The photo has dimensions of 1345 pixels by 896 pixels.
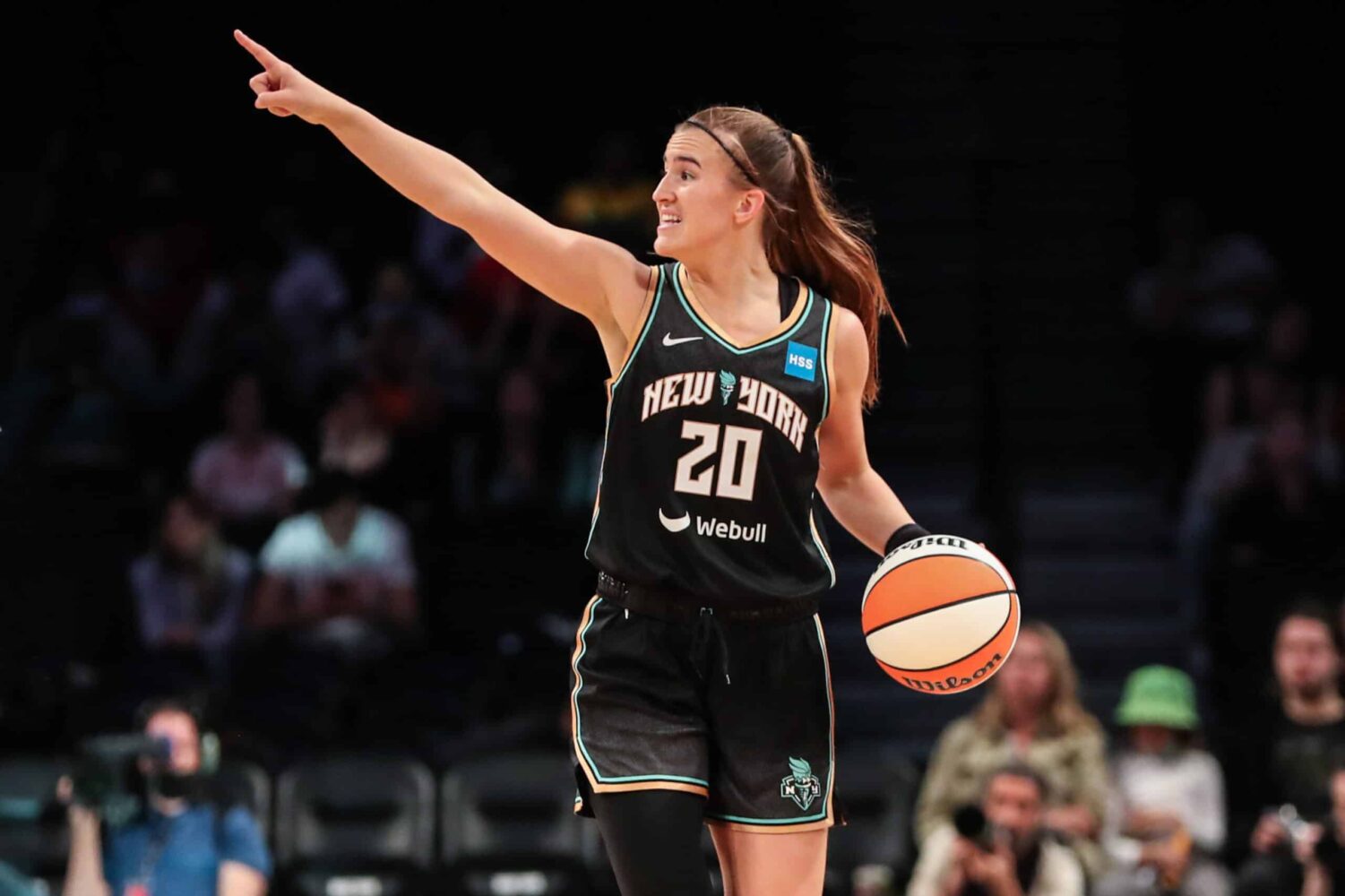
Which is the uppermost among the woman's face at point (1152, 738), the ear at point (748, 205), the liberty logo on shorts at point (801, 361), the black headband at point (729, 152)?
the black headband at point (729, 152)

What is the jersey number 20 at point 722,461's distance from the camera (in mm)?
4152

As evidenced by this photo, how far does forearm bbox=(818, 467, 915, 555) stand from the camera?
4.51 m

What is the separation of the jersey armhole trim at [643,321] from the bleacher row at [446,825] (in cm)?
422

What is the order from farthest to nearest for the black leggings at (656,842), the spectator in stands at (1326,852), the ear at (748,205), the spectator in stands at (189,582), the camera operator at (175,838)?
the spectator in stands at (189,582) < the spectator in stands at (1326,852) < the camera operator at (175,838) < the ear at (748,205) < the black leggings at (656,842)

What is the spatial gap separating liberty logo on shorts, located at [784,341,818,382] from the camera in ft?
11.7

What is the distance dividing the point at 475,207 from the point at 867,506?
3.58ft

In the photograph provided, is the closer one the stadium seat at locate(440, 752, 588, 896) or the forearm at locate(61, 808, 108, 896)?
the forearm at locate(61, 808, 108, 896)

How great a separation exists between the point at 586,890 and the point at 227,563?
2.79 metres

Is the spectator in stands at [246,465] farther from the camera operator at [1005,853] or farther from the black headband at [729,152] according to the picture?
the black headband at [729,152]

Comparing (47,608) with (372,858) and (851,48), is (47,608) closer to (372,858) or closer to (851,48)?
(372,858)

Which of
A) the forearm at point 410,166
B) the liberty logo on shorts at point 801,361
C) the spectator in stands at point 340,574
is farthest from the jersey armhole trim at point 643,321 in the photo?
the spectator in stands at point 340,574

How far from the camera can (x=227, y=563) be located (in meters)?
9.85

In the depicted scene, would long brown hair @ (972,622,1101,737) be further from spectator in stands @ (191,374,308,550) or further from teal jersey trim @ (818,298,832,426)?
teal jersey trim @ (818,298,832,426)

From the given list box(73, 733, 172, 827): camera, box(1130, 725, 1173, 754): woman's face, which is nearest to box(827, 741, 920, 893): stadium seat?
box(1130, 725, 1173, 754): woman's face
